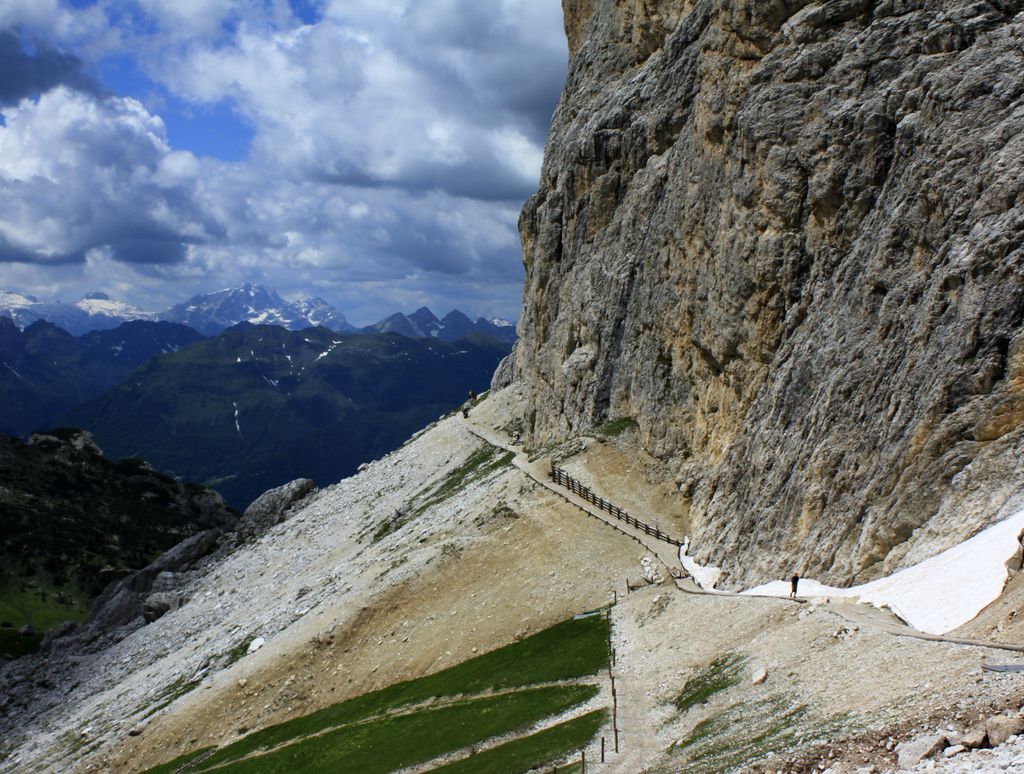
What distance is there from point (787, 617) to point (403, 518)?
5811cm

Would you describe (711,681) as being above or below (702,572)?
above

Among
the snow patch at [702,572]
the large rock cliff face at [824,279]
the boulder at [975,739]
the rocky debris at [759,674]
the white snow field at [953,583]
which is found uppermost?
the large rock cliff face at [824,279]

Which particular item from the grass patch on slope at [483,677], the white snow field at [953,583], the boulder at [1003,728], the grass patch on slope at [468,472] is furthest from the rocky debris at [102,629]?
the boulder at [1003,728]

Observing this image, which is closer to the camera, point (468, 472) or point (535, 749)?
point (535, 749)

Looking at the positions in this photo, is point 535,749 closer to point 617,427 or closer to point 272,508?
point 617,427

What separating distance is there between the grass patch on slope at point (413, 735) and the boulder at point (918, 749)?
1963 cm

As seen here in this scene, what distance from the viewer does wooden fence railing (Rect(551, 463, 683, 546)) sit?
57.4 meters

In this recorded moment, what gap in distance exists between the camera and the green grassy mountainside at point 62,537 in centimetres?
14300

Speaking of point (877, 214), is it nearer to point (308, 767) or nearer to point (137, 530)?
point (308, 767)

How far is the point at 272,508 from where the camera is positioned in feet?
428

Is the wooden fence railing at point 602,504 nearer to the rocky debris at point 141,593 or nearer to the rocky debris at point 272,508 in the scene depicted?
the rocky debris at point 141,593

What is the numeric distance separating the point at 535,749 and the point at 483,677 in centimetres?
1363

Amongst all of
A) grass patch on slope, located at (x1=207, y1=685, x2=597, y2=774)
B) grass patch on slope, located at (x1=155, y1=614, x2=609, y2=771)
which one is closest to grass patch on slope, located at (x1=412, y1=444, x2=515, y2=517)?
grass patch on slope, located at (x1=155, y1=614, x2=609, y2=771)

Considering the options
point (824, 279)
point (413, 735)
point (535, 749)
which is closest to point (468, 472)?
point (413, 735)
